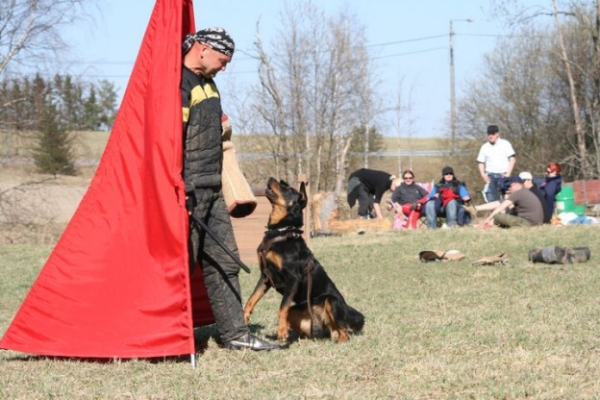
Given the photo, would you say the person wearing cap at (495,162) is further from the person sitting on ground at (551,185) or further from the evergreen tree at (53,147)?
the evergreen tree at (53,147)

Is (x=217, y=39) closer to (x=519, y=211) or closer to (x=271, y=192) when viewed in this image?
(x=271, y=192)

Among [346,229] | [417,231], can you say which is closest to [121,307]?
[417,231]

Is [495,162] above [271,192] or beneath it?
beneath

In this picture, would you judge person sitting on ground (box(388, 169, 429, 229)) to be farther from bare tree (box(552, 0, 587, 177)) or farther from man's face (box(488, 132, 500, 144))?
bare tree (box(552, 0, 587, 177))

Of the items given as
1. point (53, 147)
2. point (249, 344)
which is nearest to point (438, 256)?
point (249, 344)

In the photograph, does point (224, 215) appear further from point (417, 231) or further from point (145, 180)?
point (417, 231)

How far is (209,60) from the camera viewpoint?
18.7 ft

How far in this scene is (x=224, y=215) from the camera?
589cm

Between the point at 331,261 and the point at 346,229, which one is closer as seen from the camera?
the point at 331,261

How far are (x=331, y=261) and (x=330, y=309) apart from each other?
20.2ft

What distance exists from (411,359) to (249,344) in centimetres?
110

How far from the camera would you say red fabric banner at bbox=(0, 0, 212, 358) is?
18.1ft

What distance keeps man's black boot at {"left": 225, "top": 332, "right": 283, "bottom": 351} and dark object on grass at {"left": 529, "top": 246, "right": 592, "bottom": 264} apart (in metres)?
5.64

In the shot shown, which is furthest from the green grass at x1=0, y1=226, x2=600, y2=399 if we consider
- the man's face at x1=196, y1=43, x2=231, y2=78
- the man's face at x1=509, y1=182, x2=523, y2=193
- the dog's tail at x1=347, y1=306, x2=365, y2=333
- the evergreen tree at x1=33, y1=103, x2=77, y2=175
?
the evergreen tree at x1=33, y1=103, x2=77, y2=175
